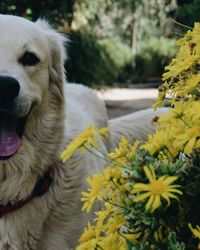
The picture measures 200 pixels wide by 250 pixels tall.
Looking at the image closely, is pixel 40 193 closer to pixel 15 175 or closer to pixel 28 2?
pixel 15 175

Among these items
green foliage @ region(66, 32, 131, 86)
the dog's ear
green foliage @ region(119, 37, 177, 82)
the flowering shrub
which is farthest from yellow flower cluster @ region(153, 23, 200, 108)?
green foliage @ region(119, 37, 177, 82)

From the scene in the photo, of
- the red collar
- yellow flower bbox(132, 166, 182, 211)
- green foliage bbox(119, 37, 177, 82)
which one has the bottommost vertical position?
green foliage bbox(119, 37, 177, 82)

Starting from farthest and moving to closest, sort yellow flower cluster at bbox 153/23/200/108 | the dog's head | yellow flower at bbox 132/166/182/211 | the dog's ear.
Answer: the dog's ear, the dog's head, yellow flower cluster at bbox 153/23/200/108, yellow flower at bbox 132/166/182/211

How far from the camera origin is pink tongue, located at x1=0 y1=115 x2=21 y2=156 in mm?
3299

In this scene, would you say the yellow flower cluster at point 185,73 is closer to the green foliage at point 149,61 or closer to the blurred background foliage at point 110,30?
the blurred background foliage at point 110,30

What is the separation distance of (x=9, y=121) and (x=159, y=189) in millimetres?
2031

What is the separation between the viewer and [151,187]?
4.81ft

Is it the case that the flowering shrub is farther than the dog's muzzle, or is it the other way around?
the dog's muzzle

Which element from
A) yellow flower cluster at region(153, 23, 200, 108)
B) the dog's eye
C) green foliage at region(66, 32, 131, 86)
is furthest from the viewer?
green foliage at region(66, 32, 131, 86)

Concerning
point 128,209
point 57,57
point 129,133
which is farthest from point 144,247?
point 129,133

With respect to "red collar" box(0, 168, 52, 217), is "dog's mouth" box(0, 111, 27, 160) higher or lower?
higher

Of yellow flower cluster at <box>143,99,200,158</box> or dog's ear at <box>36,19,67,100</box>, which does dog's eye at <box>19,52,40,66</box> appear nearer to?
dog's ear at <box>36,19,67,100</box>

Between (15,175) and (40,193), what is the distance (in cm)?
19

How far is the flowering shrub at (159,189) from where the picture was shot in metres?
1.59
